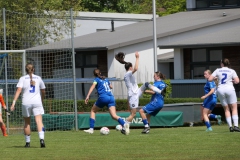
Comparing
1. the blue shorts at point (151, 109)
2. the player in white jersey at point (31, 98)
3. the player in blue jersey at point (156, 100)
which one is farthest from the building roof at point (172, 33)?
the player in white jersey at point (31, 98)

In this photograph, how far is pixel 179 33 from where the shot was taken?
129 ft

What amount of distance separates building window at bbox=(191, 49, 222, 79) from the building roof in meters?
0.68

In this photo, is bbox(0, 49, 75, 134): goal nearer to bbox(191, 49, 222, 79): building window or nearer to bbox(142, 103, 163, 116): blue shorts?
bbox(142, 103, 163, 116): blue shorts

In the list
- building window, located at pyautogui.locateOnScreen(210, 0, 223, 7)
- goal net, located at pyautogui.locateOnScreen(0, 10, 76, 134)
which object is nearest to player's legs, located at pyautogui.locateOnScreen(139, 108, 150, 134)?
goal net, located at pyautogui.locateOnScreen(0, 10, 76, 134)

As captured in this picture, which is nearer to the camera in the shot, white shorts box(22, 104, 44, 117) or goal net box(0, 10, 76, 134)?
white shorts box(22, 104, 44, 117)

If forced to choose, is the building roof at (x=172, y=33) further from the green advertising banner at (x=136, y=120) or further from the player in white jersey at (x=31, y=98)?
the player in white jersey at (x=31, y=98)

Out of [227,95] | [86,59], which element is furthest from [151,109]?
[86,59]

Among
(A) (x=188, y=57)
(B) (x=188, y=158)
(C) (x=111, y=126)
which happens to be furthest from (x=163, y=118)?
(B) (x=188, y=158)

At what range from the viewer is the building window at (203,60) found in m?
37.1

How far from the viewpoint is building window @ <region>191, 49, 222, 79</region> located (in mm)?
37094

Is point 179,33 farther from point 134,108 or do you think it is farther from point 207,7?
point 134,108

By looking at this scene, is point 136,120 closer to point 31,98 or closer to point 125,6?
point 31,98

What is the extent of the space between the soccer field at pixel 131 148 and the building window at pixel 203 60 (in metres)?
18.1

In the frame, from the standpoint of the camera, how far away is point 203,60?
37.5 metres
